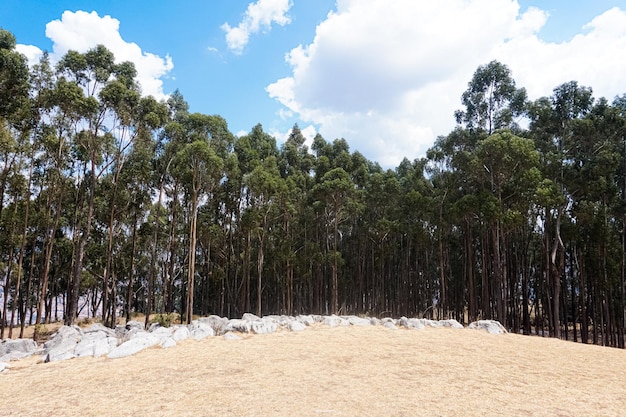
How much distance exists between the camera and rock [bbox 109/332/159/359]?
8.35 m

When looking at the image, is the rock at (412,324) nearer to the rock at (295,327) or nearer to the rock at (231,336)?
the rock at (295,327)

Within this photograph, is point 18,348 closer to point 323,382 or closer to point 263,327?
point 263,327

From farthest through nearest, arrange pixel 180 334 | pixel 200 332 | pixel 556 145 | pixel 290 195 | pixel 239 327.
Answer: pixel 290 195 < pixel 556 145 < pixel 239 327 < pixel 200 332 < pixel 180 334

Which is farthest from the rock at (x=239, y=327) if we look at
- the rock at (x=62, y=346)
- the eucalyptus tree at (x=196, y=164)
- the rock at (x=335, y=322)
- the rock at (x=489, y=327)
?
the rock at (x=489, y=327)

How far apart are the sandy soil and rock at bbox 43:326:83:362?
0.48 m

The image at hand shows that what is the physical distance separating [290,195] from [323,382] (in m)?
20.3

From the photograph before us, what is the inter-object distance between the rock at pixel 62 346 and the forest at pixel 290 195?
224 inches

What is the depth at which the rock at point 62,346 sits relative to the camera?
8320 mm

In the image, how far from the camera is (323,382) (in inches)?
243

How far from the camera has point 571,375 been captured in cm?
697

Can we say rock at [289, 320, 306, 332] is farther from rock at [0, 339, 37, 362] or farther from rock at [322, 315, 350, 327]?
rock at [0, 339, 37, 362]

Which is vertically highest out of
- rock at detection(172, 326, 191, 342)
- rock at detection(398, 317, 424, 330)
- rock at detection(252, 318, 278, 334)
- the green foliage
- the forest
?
the forest

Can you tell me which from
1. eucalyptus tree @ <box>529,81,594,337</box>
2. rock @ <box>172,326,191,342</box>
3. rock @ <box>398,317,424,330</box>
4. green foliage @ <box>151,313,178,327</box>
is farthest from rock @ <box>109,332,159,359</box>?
eucalyptus tree @ <box>529,81,594,337</box>

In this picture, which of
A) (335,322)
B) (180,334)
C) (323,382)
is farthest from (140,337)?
(335,322)
